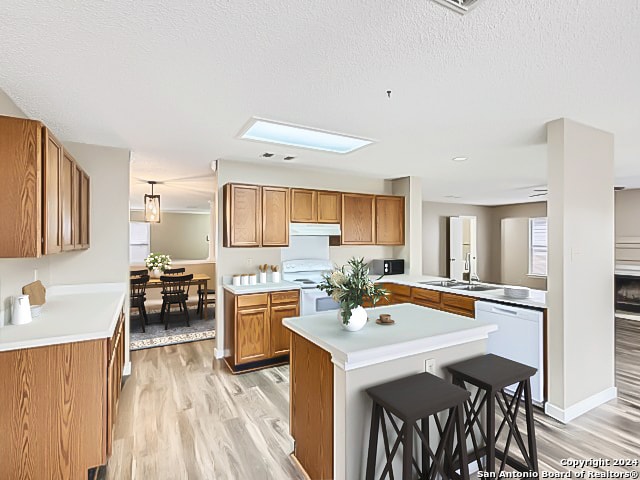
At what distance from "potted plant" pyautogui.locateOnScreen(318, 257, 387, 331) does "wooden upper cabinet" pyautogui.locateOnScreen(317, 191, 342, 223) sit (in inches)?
107

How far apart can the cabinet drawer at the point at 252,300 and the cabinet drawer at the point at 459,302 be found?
211 cm

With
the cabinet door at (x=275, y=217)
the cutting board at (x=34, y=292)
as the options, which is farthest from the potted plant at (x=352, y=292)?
the cabinet door at (x=275, y=217)

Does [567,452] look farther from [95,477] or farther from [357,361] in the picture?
[95,477]

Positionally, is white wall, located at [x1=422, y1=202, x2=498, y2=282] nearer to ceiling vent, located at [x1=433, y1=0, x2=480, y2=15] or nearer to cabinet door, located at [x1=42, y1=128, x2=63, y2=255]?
ceiling vent, located at [x1=433, y1=0, x2=480, y2=15]

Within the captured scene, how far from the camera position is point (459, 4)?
52.1 inches

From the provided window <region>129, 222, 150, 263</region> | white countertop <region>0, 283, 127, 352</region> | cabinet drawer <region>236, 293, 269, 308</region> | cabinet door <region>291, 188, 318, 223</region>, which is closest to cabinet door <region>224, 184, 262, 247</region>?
cabinet door <region>291, 188, 318, 223</region>

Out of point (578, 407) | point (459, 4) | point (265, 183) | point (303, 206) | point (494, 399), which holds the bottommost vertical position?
point (578, 407)

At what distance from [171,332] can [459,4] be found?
17.9 feet

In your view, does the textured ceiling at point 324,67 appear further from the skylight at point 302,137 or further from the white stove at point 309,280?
the white stove at point 309,280

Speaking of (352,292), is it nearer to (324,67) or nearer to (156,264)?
(324,67)

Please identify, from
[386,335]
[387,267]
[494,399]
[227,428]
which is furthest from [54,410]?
[387,267]

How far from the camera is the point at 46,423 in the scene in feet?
6.15

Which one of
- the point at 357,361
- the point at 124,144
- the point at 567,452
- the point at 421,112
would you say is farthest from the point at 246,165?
the point at 567,452

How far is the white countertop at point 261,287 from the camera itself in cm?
372
